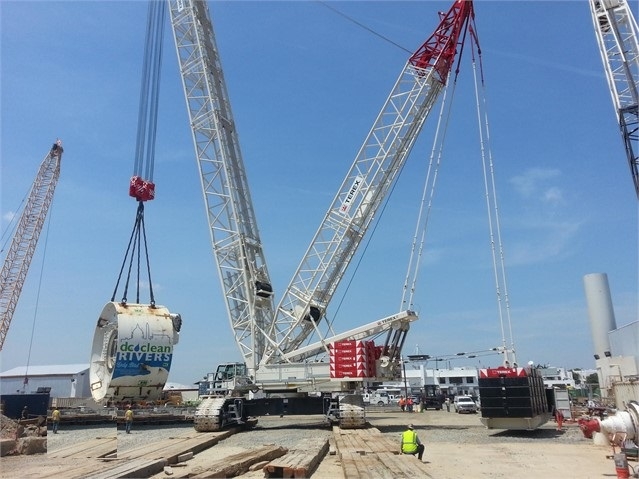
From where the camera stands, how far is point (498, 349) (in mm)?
21000

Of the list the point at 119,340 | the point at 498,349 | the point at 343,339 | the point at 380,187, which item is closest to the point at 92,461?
the point at 119,340

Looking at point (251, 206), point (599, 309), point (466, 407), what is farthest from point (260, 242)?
point (599, 309)

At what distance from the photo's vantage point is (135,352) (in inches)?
701

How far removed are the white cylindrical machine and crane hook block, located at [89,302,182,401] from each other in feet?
163

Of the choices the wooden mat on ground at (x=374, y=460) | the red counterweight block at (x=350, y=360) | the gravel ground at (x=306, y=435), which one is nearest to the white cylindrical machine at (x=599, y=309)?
the gravel ground at (x=306, y=435)

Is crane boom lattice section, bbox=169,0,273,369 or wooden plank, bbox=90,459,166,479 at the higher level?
crane boom lattice section, bbox=169,0,273,369

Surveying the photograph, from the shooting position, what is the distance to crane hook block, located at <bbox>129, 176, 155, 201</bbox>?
73.4 feet

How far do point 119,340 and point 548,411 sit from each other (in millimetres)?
18056

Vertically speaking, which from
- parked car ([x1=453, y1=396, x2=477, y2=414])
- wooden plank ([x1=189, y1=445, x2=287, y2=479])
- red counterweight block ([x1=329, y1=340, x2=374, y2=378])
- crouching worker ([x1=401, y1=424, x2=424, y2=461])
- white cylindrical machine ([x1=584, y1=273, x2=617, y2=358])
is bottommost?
parked car ([x1=453, y1=396, x2=477, y2=414])

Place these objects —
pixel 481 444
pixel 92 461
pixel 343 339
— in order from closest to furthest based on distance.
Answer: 1. pixel 92 461
2. pixel 481 444
3. pixel 343 339

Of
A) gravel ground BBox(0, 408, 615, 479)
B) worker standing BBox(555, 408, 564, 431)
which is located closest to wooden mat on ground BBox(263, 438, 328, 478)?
gravel ground BBox(0, 408, 615, 479)

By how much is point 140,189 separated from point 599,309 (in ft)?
166

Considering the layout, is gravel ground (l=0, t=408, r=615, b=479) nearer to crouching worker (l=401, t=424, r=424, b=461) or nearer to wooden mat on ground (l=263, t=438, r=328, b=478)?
wooden mat on ground (l=263, t=438, r=328, b=478)

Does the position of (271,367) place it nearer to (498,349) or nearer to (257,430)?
(257,430)
